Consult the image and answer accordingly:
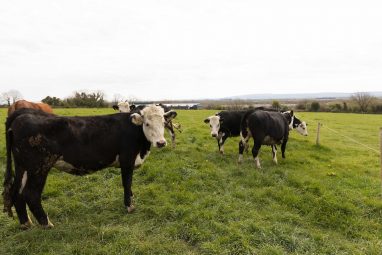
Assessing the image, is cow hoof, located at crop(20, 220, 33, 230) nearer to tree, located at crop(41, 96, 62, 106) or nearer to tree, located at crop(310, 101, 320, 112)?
tree, located at crop(41, 96, 62, 106)

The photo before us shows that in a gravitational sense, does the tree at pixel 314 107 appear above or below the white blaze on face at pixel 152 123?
below

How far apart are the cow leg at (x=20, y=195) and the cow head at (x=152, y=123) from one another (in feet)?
7.08

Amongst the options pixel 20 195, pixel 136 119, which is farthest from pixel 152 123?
pixel 20 195

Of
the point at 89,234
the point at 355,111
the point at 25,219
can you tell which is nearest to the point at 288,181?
the point at 89,234

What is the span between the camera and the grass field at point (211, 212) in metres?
5.19

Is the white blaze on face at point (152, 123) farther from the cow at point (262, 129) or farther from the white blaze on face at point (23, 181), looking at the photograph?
the cow at point (262, 129)

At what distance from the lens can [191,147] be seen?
1189cm

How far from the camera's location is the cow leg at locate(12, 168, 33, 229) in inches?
211

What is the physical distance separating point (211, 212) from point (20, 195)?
11.3 ft

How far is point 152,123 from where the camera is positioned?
6.27m

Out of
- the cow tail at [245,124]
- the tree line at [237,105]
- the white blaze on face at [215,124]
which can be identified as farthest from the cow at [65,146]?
the tree line at [237,105]

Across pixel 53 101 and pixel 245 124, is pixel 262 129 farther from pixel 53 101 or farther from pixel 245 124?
pixel 53 101

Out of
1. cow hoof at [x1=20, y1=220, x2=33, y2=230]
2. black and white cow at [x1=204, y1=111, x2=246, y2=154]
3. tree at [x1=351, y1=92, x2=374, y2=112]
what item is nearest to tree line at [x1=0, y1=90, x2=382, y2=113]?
tree at [x1=351, y1=92, x2=374, y2=112]

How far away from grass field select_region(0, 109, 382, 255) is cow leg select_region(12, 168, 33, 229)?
0.20 metres
